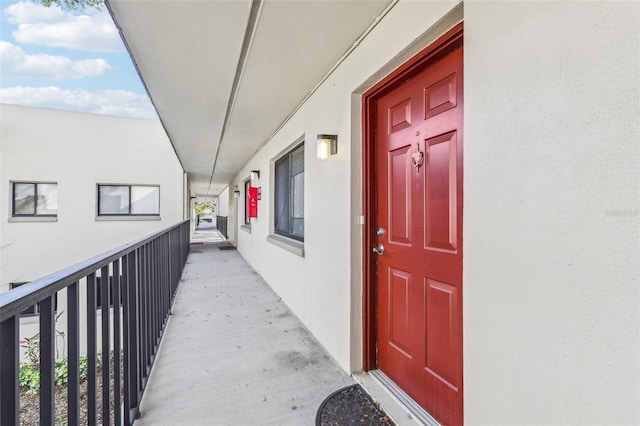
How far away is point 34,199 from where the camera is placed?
7312 mm

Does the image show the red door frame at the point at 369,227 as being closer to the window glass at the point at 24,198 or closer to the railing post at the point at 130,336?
the railing post at the point at 130,336

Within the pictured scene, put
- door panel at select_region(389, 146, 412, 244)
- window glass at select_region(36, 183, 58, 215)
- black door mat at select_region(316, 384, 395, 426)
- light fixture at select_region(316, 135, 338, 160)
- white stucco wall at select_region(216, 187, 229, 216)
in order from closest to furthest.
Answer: black door mat at select_region(316, 384, 395, 426)
door panel at select_region(389, 146, 412, 244)
light fixture at select_region(316, 135, 338, 160)
window glass at select_region(36, 183, 58, 215)
white stucco wall at select_region(216, 187, 229, 216)

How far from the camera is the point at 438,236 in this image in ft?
5.08

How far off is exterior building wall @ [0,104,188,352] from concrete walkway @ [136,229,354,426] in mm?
5423

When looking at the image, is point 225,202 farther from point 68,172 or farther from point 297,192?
point 297,192

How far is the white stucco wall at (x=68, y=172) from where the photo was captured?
23.4 ft

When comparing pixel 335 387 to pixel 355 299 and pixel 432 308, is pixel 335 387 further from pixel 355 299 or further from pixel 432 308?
pixel 432 308

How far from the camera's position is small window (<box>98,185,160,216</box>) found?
25.5 ft

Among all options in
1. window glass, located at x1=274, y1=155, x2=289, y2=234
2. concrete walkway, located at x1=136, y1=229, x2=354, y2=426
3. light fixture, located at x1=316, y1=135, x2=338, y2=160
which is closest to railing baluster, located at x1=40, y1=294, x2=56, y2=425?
concrete walkway, located at x1=136, y1=229, x2=354, y2=426

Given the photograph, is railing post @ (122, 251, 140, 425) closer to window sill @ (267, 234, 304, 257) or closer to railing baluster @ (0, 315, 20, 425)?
railing baluster @ (0, 315, 20, 425)

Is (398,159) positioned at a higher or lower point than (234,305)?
higher
